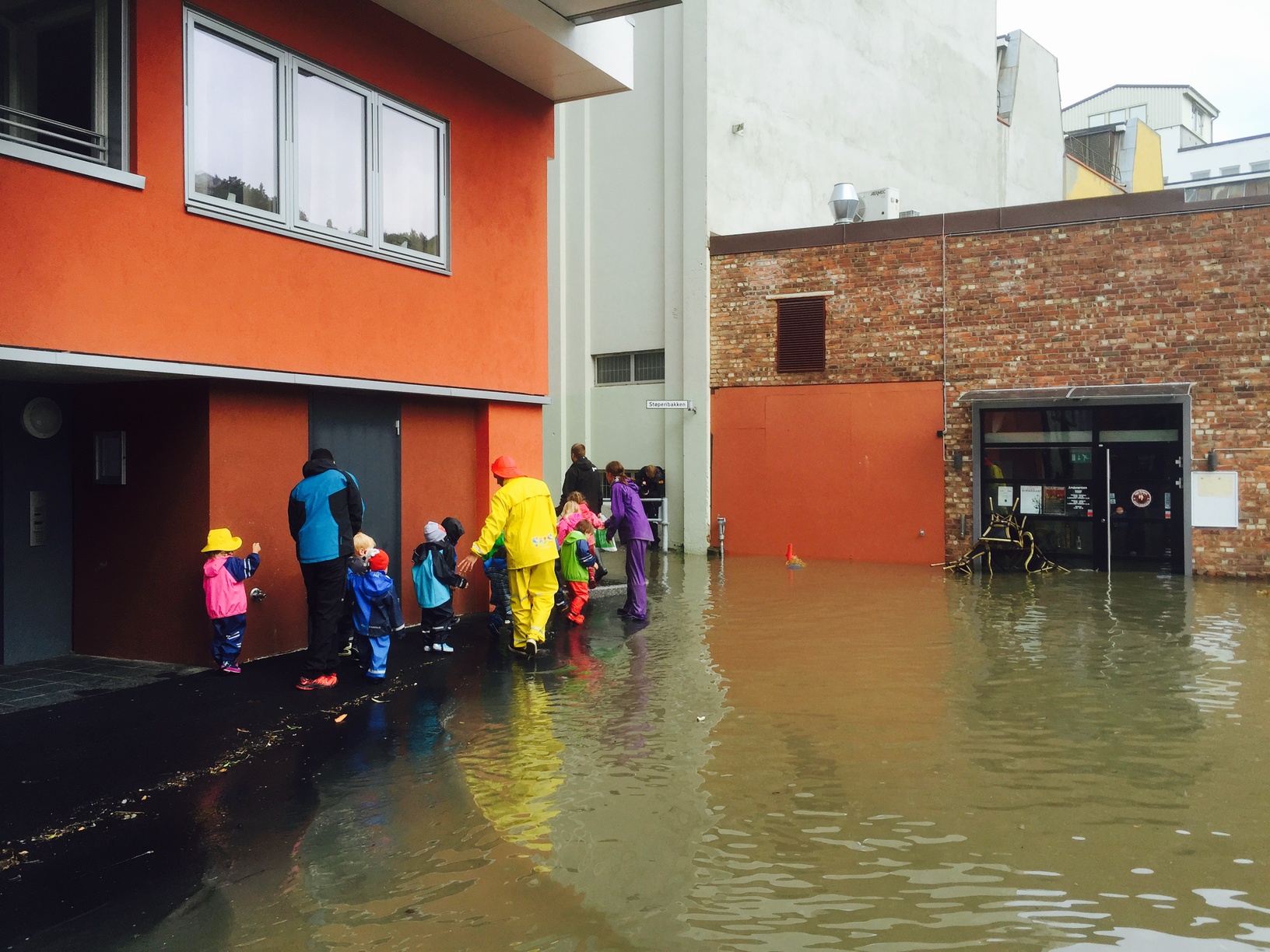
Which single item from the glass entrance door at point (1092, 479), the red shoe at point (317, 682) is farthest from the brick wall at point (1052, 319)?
the red shoe at point (317, 682)

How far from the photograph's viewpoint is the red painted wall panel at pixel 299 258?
6.71 metres

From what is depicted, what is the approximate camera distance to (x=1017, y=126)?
1187 inches

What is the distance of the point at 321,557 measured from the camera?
755 centimetres

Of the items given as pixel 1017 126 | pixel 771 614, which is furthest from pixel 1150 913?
pixel 1017 126

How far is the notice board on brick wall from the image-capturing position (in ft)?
49.3

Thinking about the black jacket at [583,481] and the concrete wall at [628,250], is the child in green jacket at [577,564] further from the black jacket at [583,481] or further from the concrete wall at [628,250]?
the concrete wall at [628,250]

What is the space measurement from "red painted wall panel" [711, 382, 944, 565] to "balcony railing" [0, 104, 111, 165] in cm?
1278

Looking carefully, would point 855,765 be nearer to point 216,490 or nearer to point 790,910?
point 790,910

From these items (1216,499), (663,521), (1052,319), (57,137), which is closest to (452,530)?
(57,137)

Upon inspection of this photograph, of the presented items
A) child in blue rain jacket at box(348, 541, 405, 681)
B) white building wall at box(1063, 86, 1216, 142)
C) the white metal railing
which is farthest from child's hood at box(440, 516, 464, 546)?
white building wall at box(1063, 86, 1216, 142)

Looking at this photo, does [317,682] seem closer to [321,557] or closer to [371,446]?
[321,557]

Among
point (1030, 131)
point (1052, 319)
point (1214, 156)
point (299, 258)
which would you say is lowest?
point (299, 258)

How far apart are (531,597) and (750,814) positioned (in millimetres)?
4234

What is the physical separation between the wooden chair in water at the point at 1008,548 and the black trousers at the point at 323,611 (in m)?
11.0
